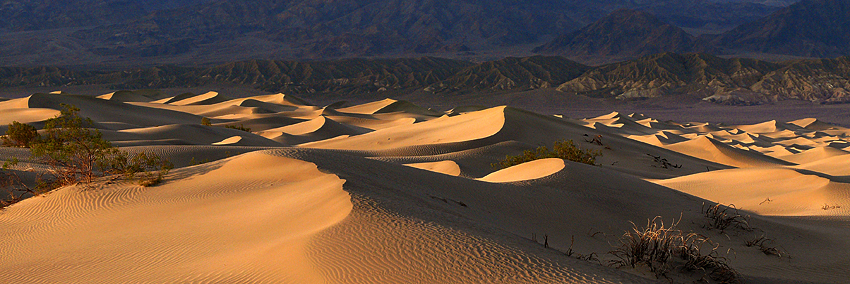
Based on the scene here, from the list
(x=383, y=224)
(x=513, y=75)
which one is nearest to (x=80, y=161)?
(x=383, y=224)

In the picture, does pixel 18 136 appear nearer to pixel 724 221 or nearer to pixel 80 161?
pixel 80 161

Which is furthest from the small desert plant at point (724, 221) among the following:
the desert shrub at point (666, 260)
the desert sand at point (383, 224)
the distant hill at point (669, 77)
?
the distant hill at point (669, 77)

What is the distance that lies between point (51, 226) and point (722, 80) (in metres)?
116

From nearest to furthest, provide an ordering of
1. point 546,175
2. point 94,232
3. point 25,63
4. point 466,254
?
1. point 466,254
2. point 94,232
3. point 546,175
4. point 25,63

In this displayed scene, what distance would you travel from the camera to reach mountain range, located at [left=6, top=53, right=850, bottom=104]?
103 m

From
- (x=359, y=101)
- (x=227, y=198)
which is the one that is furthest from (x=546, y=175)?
(x=359, y=101)

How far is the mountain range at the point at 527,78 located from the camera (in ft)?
338

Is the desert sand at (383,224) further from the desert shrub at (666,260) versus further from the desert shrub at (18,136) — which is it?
the desert shrub at (18,136)

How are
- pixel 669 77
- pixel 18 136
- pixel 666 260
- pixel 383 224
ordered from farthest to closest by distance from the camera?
pixel 669 77, pixel 18 136, pixel 383 224, pixel 666 260

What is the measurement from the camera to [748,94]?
3994 inches

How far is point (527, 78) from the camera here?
11669cm

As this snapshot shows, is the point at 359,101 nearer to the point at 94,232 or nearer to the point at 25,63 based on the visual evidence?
the point at 94,232

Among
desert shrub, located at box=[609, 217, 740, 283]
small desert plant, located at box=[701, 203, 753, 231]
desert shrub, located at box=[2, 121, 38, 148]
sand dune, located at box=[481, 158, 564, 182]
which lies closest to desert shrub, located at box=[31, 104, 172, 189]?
sand dune, located at box=[481, 158, 564, 182]

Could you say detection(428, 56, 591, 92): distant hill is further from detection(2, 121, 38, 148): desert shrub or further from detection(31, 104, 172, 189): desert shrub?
detection(31, 104, 172, 189): desert shrub
